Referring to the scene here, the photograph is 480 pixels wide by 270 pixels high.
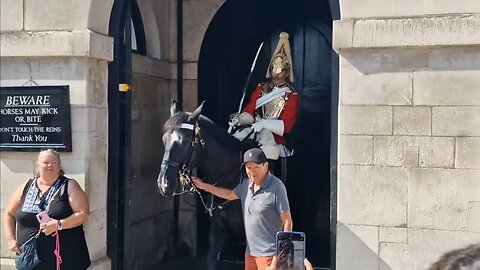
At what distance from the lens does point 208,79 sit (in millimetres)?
7582

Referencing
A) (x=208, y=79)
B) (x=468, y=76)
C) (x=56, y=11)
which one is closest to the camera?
(x=468, y=76)

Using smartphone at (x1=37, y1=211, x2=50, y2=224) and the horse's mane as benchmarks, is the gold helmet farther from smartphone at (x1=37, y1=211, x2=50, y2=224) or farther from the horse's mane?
smartphone at (x1=37, y1=211, x2=50, y2=224)

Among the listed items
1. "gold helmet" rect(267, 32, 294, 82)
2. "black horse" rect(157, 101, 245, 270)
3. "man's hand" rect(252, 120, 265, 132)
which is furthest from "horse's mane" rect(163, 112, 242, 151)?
"gold helmet" rect(267, 32, 294, 82)

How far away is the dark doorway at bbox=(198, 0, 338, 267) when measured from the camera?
282 inches

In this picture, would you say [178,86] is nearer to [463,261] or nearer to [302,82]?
[302,82]

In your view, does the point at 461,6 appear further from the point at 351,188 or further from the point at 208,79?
the point at 208,79

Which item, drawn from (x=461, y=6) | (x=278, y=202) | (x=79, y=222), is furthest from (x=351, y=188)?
(x=79, y=222)

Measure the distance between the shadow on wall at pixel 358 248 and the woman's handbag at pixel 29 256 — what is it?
7.70ft

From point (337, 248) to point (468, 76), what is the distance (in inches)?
65.5

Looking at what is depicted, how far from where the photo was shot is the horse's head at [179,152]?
5035 millimetres

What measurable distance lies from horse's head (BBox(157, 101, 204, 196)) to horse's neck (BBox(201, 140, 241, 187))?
0.61 ft

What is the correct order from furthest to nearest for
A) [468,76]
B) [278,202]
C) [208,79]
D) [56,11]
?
[208,79]
[56,11]
[468,76]
[278,202]

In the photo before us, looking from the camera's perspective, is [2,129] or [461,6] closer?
[461,6]

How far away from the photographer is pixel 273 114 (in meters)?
6.27
